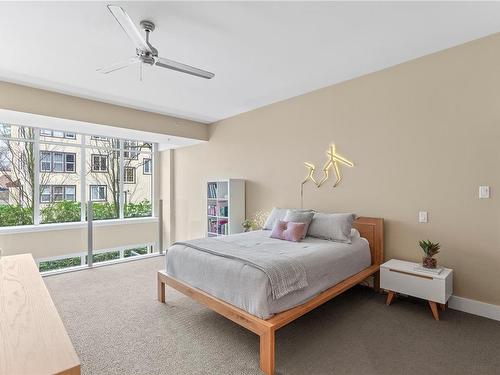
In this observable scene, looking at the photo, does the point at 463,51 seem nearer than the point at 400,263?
Yes

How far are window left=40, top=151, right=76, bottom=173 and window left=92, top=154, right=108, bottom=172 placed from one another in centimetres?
37

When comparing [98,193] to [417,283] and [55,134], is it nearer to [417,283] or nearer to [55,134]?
[55,134]

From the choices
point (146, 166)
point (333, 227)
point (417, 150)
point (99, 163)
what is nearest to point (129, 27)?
point (333, 227)

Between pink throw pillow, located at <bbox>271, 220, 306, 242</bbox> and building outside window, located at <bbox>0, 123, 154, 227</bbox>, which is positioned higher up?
building outside window, located at <bbox>0, 123, 154, 227</bbox>

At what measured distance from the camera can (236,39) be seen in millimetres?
2672

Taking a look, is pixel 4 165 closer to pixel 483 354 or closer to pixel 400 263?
pixel 400 263

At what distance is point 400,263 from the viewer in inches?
120

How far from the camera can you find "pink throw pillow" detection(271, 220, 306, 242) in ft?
10.7

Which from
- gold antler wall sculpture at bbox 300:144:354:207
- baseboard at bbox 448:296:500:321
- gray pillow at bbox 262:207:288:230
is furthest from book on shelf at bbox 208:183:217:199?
baseboard at bbox 448:296:500:321

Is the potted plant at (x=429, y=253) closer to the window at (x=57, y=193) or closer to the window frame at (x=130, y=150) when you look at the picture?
the window frame at (x=130, y=150)

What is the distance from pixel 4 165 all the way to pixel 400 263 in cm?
654

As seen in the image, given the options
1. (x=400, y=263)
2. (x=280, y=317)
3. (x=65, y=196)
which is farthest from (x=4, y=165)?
(x=400, y=263)

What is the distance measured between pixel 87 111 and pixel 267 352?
167 inches

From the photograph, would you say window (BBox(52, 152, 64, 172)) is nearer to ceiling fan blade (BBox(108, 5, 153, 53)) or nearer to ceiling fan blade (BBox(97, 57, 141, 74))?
ceiling fan blade (BBox(97, 57, 141, 74))
